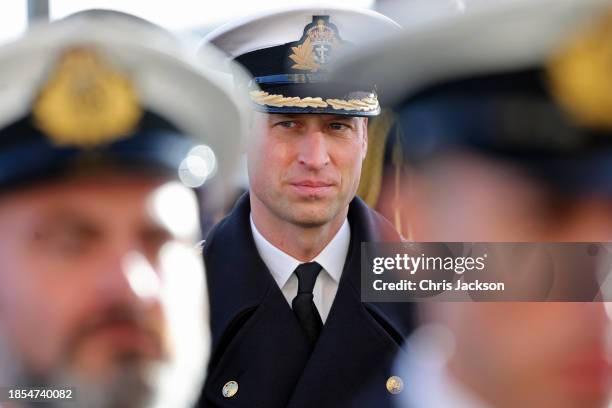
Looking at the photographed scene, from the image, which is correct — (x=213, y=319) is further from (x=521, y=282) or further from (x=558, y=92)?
(x=558, y=92)

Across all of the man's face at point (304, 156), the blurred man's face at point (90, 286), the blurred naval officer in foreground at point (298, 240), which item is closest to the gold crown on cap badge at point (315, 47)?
the blurred naval officer in foreground at point (298, 240)

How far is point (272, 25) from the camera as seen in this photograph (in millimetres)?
1781

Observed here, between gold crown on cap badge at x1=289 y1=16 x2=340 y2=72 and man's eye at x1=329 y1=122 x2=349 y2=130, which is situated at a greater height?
gold crown on cap badge at x1=289 y1=16 x2=340 y2=72

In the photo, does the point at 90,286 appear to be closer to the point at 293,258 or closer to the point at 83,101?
the point at 83,101

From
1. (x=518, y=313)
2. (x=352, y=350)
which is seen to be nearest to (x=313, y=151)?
(x=352, y=350)

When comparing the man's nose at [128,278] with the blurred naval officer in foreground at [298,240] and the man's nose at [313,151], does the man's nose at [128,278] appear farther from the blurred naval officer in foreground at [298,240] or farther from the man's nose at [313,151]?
the man's nose at [313,151]

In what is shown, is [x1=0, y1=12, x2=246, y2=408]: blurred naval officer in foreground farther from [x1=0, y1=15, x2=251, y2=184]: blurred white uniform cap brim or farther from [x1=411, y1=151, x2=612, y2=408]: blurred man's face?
[x1=411, y1=151, x2=612, y2=408]: blurred man's face

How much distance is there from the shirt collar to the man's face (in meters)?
0.10

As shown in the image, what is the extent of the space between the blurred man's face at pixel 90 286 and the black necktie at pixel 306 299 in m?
0.32

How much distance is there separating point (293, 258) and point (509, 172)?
1.66 ft

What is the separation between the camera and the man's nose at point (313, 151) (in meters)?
1.71

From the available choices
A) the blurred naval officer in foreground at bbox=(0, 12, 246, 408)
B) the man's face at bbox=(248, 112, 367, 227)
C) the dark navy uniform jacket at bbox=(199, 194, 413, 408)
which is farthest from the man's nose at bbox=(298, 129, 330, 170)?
the blurred naval officer in foreground at bbox=(0, 12, 246, 408)

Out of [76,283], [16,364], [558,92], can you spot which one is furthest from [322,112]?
[16,364]

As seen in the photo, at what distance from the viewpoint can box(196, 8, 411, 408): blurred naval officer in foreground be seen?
1721 mm
